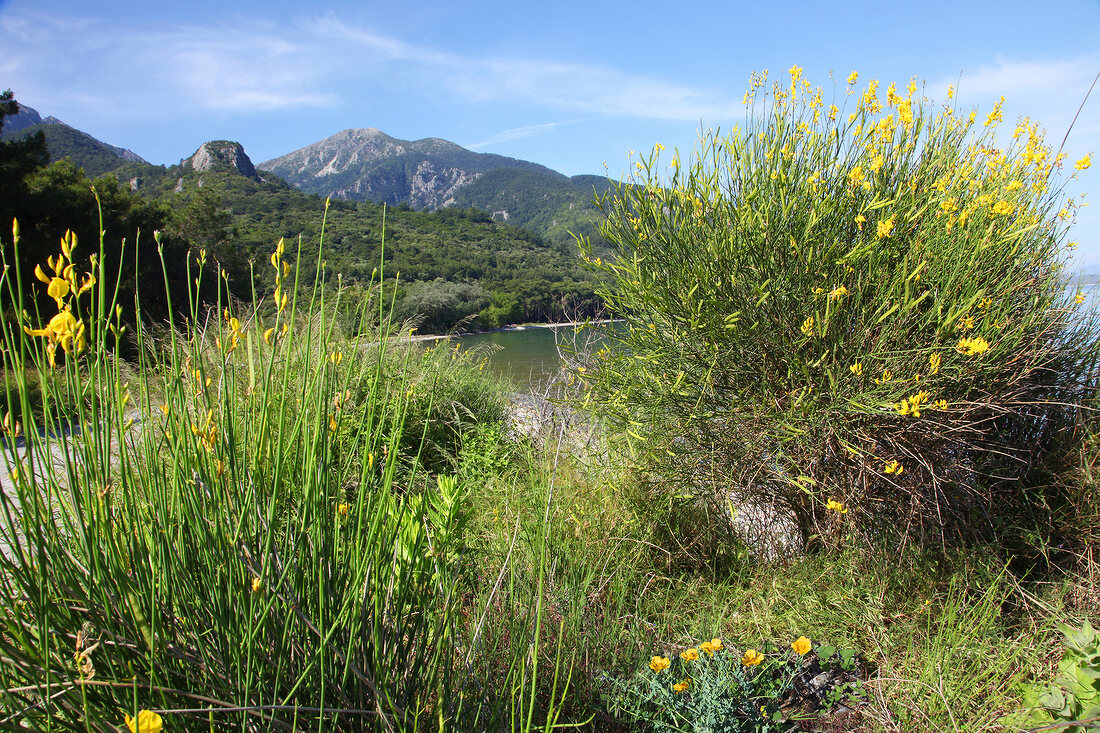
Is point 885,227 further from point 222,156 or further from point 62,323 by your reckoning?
point 222,156

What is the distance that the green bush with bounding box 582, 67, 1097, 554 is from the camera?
2.43 m

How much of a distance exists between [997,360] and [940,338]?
0.93 feet

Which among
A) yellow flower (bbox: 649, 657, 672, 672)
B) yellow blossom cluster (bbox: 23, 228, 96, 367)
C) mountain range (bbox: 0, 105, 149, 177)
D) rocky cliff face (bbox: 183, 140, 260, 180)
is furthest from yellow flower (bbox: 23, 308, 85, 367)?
rocky cliff face (bbox: 183, 140, 260, 180)

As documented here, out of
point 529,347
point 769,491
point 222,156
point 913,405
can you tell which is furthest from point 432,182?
point 913,405

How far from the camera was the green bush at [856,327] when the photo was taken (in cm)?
243

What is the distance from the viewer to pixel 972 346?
217cm

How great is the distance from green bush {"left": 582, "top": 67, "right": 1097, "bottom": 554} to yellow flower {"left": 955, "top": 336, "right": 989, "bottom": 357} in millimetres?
11

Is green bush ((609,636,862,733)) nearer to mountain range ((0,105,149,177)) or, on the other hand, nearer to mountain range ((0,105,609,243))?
mountain range ((0,105,609,243))

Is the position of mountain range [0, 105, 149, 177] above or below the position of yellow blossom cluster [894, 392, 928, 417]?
above

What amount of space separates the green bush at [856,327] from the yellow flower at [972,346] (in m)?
0.01

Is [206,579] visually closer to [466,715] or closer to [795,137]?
[466,715]

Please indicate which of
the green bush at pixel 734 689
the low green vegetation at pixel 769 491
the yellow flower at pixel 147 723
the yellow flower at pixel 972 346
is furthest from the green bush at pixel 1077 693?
the yellow flower at pixel 147 723

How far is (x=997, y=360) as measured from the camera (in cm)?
245

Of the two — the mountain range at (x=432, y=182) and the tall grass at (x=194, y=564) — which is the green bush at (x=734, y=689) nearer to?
the tall grass at (x=194, y=564)
